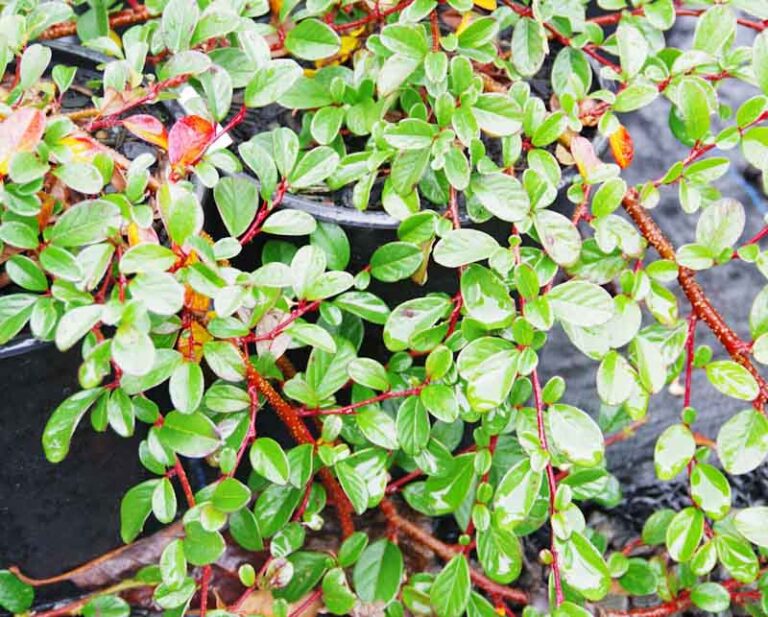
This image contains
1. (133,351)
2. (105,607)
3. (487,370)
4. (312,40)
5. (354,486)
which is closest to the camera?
(133,351)

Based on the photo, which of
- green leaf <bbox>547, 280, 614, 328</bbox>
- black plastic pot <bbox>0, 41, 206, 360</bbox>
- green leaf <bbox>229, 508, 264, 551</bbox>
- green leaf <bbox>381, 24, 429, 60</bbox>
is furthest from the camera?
black plastic pot <bbox>0, 41, 206, 360</bbox>

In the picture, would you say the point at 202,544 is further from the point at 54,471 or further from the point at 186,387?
the point at 54,471

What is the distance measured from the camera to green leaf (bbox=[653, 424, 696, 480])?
2.94 feet

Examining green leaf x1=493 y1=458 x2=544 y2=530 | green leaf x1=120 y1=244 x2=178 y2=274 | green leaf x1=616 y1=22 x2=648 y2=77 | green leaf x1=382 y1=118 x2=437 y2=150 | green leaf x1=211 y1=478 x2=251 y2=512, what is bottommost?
green leaf x1=211 y1=478 x2=251 y2=512

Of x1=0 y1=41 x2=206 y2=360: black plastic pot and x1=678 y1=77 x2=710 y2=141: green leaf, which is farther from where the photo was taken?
x1=0 y1=41 x2=206 y2=360: black plastic pot

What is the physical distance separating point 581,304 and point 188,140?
0.41 m

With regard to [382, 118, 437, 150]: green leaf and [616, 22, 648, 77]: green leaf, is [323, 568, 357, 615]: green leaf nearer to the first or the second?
[382, 118, 437, 150]: green leaf

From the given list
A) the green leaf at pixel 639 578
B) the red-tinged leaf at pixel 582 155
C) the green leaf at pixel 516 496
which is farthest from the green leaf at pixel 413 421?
the green leaf at pixel 639 578

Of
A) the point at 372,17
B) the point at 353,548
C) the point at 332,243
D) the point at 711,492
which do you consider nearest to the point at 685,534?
the point at 711,492

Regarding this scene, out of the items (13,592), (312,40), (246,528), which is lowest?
(13,592)

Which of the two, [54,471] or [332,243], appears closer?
[332,243]

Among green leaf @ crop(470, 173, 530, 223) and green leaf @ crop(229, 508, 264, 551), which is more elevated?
green leaf @ crop(470, 173, 530, 223)

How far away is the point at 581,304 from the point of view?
851mm

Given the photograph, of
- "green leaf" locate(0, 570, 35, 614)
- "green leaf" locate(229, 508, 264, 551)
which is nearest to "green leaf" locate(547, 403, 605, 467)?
"green leaf" locate(229, 508, 264, 551)
